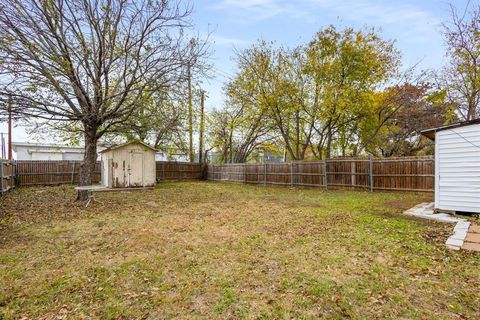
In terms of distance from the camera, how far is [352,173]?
12.3m

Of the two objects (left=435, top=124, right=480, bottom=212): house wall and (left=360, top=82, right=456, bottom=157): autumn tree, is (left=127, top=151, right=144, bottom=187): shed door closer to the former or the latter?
(left=435, top=124, right=480, bottom=212): house wall

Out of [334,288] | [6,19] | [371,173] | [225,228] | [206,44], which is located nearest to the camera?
[334,288]

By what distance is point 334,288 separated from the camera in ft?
9.46

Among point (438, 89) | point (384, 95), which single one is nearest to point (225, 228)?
point (384, 95)

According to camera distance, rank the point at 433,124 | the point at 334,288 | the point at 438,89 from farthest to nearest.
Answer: the point at 433,124 < the point at 438,89 < the point at 334,288

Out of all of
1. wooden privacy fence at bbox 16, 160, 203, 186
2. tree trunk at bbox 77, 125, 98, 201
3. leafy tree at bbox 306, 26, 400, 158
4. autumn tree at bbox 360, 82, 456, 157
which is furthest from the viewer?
autumn tree at bbox 360, 82, 456, 157

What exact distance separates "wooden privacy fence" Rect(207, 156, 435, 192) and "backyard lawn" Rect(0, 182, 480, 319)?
5282 mm

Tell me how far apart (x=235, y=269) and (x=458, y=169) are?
5.64m

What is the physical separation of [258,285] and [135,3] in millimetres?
8390

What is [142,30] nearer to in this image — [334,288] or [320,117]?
[334,288]

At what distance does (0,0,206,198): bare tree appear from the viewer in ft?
22.0

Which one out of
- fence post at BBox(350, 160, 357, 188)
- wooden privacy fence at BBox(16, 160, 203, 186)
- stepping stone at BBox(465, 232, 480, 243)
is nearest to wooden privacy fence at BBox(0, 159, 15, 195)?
wooden privacy fence at BBox(16, 160, 203, 186)

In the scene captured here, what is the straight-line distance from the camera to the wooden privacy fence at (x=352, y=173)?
33.9ft

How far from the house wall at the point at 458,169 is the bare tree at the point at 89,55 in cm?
724
